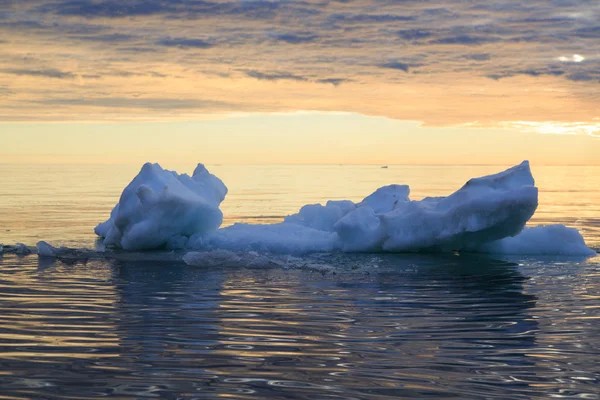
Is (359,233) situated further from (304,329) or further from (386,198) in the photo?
(304,329)

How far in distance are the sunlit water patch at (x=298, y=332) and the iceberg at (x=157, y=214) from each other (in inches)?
124

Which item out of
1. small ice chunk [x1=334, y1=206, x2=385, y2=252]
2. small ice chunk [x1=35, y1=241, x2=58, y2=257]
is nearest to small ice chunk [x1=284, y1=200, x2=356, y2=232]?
small ice chunk [x1=334, y1=206, x2=385, y2=252]

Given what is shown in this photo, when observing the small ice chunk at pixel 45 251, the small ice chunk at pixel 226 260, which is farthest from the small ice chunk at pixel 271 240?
the small ice chunk at pixel 45 251

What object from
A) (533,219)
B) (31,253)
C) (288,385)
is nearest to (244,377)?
(288,385)

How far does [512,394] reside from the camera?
648cm

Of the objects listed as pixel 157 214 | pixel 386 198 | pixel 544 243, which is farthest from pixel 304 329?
pixel 386 198

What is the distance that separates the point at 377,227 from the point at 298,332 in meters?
9.18

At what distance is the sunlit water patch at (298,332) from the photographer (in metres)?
6.77

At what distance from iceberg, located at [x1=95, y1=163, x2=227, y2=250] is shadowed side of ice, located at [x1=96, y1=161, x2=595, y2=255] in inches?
1.0

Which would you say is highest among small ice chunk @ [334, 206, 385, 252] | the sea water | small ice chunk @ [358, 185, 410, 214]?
small ice chunk @ [358, 185, 410, 214]

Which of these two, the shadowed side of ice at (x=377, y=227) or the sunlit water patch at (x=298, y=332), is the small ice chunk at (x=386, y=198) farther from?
the sunlit water patch at (x=298, y=332)

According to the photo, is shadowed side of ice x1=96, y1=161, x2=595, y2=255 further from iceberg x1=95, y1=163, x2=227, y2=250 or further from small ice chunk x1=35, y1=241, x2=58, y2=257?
small ice chunk x1=35, y1=241, x2=58, y2=257

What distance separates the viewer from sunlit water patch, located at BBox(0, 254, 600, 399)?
677cm

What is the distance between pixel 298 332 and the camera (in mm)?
9125
